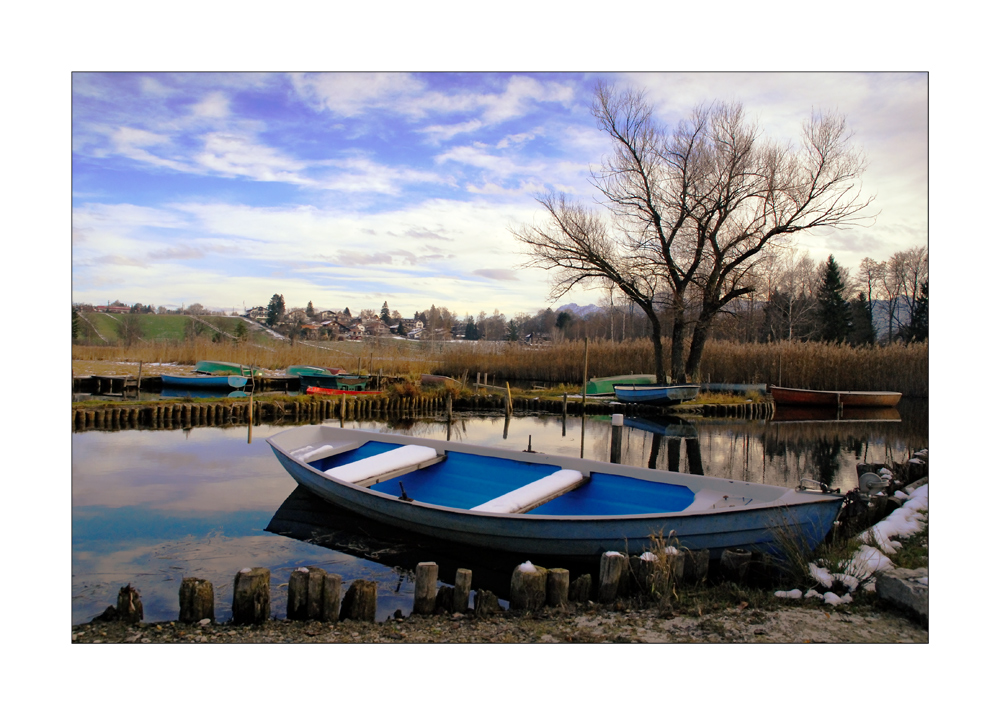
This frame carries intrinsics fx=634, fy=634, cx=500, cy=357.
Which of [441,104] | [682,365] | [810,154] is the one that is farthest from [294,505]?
[682,365]

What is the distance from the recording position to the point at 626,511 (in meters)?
5.41

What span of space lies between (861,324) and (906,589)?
11738 millimetres

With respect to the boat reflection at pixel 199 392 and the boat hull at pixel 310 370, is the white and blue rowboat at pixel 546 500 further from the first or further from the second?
the boat hull at pixel 310 370

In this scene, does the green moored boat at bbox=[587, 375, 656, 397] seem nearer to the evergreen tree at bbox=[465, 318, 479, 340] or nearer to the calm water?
the evergreen tree at bbox=[465, 318, 479, 340]

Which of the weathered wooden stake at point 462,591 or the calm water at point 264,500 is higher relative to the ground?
the weathered wooden stake at point 462,591

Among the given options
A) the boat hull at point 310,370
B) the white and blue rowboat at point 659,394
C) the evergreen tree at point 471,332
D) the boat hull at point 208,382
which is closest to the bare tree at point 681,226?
the white and blue rowboat at point 659,394

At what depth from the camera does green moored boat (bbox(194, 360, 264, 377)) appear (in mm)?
20484

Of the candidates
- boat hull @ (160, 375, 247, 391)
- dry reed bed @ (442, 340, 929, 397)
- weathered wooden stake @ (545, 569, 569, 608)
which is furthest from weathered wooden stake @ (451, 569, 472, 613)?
boat hull @ (160, 375, 247, 391)

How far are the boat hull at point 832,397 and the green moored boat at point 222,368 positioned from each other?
53.3ft

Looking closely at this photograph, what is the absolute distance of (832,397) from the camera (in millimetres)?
16531

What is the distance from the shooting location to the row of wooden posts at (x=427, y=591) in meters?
3.72

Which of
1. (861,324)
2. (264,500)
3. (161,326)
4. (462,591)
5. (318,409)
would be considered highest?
(861,324)

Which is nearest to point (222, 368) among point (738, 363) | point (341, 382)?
point (341, 382)

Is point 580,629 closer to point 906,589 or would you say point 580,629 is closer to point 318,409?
point 906,589
